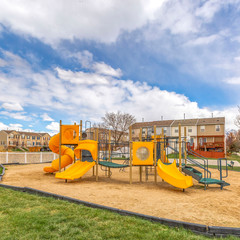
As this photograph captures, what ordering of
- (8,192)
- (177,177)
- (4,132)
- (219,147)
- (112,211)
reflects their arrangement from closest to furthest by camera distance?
(112,211), (8,192), (177,177), (219,147), (4,132)

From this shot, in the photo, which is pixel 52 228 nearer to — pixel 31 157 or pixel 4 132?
pixel 31 157

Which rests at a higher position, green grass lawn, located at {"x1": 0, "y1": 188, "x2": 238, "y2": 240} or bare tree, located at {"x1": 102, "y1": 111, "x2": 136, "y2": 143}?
bare tree, located at {"x1": 102, "y1": 111, "x2": 136, "y2": 143}

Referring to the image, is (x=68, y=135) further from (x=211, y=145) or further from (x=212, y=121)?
(x=212, y=121)

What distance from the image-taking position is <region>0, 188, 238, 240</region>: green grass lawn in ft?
12.1

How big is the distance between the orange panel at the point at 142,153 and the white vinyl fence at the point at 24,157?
54.8 ft

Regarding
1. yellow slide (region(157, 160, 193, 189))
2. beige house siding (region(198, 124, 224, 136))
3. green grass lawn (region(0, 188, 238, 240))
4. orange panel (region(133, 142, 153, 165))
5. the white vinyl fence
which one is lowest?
the white vinyl fence

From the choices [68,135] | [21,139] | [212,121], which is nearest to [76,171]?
[68,135]

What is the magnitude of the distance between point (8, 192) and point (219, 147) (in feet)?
139

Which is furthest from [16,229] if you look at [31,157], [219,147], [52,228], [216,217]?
[219,147]

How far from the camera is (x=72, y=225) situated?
410 cm

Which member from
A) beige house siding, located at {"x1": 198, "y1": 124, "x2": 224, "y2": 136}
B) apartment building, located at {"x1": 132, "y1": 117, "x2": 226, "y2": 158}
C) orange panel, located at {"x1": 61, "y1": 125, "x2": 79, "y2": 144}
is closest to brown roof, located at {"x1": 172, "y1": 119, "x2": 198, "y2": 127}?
apartment building, located at {"x1": 132, "y1": 117, "x2": 226, "y2": 158}

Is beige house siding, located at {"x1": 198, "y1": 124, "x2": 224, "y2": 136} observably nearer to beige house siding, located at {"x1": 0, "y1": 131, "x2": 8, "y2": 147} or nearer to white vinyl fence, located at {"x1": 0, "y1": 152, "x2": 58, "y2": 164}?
white vinyl fence, located at {"x1": 0, "y1": 152, "x2": 58, "y2": 164}

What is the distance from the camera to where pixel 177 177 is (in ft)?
27.3

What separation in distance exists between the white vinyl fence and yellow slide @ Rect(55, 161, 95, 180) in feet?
45.5
